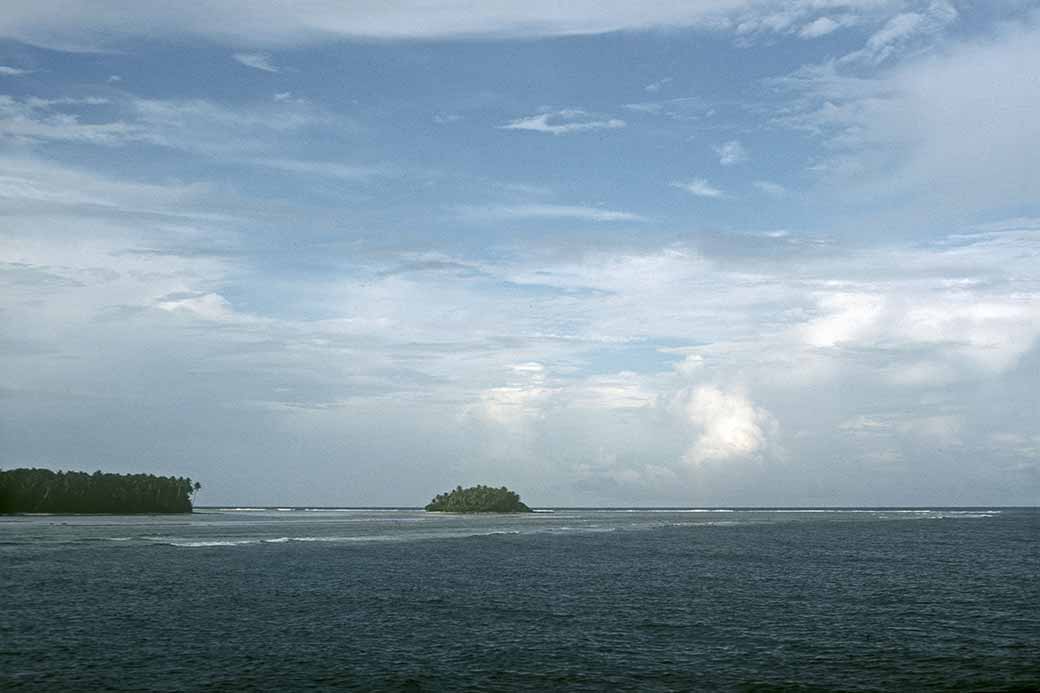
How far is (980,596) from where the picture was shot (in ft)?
222

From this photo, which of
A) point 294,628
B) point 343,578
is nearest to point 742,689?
point 294,628

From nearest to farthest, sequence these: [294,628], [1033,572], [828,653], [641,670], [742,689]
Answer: [742,689]
[641,670]
[828,653]
[294,628]
[1033,572]

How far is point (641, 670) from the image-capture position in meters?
39.5

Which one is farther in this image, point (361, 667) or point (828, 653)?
point (828, 653)

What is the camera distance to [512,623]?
53375mm

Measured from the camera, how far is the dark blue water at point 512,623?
3847 cm

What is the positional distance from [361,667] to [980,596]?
50.4 m

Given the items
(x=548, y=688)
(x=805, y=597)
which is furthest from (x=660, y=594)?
(x=548, y=688)

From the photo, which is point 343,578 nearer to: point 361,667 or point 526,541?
point 361,667

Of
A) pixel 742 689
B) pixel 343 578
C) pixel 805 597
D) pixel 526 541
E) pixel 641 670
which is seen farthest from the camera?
pixel 526 541

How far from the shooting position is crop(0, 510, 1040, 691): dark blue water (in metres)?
38.5

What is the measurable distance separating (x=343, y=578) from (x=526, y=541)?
6343 cm

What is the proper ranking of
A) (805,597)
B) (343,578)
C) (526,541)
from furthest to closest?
(526,541)
(343,578)
(805,597)

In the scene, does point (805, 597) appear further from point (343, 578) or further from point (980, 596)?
point (343, 578)
